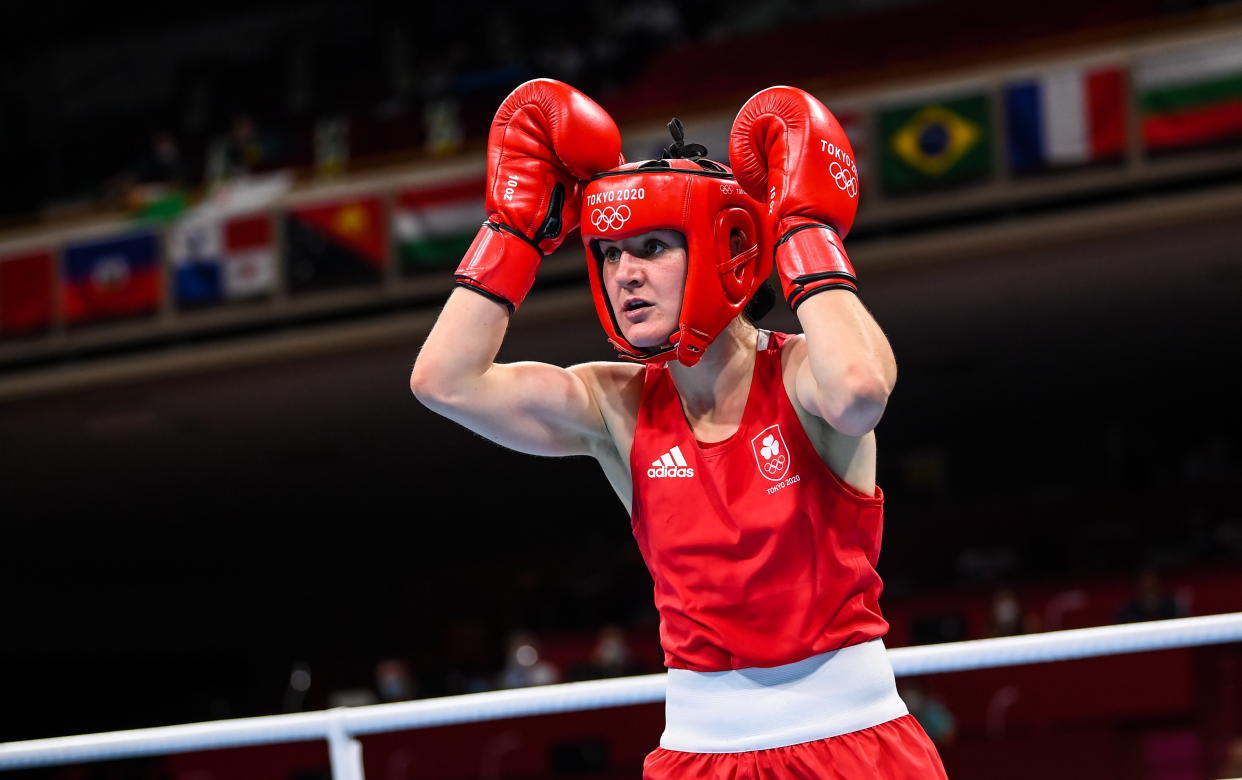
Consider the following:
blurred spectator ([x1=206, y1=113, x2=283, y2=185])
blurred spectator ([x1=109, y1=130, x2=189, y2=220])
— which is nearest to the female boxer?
blurred spectator ([x1=109, y1=130, x2=189, y2=220])

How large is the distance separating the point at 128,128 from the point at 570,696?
15.0 meters

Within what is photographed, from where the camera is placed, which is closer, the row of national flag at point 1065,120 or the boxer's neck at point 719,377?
the boxer's neck at point 719,377

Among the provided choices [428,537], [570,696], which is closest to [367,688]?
[428,537]

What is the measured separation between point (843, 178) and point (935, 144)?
714 cm

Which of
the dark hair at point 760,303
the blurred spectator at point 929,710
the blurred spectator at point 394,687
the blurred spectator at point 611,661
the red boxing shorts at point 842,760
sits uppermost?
the dark hair at point 760,303

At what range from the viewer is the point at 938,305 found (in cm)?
967

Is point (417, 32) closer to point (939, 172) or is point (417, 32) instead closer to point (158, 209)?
point (158, 209)

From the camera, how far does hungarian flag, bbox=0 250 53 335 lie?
1029cm

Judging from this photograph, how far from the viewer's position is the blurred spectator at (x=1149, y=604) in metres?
7.07

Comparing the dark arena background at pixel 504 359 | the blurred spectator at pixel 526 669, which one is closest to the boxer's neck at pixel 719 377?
the dark arena background at pixel 504 359

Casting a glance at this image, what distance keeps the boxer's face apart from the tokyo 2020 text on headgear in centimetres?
2

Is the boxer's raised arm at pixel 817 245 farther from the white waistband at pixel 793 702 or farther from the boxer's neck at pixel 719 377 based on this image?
the white waistband at pixel 793 702

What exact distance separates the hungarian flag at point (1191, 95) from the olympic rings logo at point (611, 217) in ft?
24.1

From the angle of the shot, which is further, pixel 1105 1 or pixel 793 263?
pixel 1105 1
